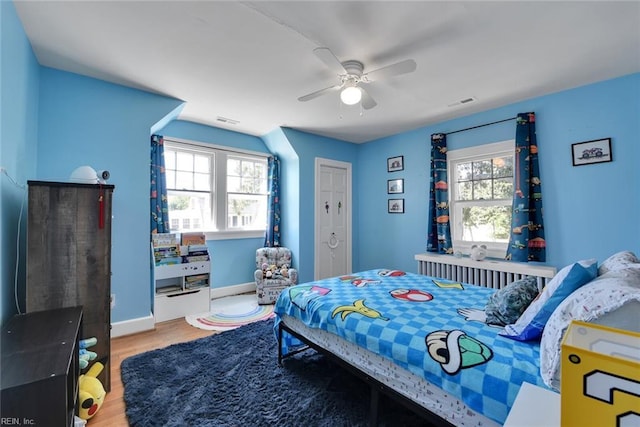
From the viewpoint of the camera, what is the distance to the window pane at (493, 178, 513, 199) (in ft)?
10.9

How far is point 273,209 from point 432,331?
3.40 m

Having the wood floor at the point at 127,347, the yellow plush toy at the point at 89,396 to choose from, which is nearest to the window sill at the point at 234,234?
the wood floor at the point at 127,347

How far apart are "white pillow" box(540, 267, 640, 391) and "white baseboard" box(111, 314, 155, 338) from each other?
3.35 m

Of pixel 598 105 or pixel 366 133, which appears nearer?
pixel 598 105

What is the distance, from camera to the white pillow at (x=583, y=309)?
100 cm

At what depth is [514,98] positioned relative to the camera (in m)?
3.10

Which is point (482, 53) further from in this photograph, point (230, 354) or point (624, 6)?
point (230, 354)

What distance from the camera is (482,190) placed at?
3570mm

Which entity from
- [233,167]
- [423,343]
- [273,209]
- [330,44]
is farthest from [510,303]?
[233,167]

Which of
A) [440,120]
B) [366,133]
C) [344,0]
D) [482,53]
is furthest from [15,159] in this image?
[440,120]

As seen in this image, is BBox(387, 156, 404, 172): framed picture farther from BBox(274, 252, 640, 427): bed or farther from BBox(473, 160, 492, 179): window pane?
BBox(274, 252, 640, 427): bed

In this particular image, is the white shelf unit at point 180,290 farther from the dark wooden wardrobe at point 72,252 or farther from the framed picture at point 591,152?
the framed picture at point 591,152

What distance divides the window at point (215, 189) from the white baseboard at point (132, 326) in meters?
1.23

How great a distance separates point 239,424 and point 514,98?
3974 mm
